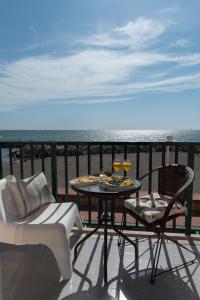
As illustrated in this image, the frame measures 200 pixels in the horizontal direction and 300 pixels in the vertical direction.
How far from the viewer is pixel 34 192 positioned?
8.48ft

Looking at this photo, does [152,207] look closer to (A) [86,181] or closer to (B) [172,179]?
(B) [172,179]

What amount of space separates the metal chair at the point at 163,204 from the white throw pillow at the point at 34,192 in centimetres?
91

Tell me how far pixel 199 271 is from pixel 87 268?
1.00m

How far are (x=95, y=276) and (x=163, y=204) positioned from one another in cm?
90

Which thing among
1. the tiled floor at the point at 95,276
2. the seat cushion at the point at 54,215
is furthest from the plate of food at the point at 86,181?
the tiled floor at the point at 95,276

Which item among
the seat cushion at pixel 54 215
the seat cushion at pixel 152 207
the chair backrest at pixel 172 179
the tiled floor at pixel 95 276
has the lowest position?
the tiled floor at pixel 95 276

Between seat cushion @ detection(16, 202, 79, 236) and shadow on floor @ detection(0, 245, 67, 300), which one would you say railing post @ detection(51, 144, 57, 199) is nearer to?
seat cushion @ detection(16, 202, 79, 236)

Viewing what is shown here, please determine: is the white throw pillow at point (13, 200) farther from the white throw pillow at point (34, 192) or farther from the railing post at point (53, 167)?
A: the railing post at point (53, 167)

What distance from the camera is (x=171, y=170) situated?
2699mm

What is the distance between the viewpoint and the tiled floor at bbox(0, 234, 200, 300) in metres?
1.90

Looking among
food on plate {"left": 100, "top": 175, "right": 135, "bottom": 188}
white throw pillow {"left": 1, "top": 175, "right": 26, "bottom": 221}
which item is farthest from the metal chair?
white throw pillow {"left": 1, "top": 175, "right": 26, "bottom": 221}

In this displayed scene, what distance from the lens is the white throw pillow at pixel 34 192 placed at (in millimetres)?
2448

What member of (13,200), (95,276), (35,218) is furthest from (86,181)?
(95,276)

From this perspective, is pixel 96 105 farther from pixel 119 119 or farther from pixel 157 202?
pixel 157 202
